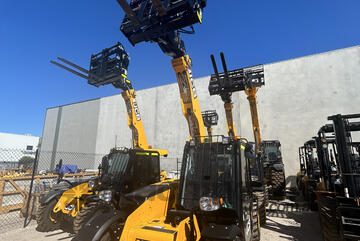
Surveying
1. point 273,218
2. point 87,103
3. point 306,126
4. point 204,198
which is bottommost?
point 273,218

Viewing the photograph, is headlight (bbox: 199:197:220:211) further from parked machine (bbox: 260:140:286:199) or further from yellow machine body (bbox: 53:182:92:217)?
parked machine (bbox: 260:140:286:199)

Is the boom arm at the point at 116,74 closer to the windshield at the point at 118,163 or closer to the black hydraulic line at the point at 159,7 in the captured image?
the windshield at the point at 118,163

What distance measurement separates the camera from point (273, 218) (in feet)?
24.7

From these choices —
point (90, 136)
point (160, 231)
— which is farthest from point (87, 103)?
point (160, 231)

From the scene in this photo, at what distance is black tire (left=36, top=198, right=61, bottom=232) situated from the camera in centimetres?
584

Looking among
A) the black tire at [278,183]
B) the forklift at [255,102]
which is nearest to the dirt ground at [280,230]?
the forklift at [255,102]

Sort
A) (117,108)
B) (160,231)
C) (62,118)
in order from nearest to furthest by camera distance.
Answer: (160,231) → (117,108) → (62,118)

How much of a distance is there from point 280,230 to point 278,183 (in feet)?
16.3

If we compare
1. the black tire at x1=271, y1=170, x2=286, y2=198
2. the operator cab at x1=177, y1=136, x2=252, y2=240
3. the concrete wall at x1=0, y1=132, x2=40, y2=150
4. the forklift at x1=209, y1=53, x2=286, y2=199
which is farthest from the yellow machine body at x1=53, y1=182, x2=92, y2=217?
the concrete wall at x1=0, y1=132, x2=40, y2=150

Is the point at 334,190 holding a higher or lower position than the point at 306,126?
lower

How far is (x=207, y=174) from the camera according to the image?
3461 millimetres

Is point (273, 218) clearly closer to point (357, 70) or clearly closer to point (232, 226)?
point (232, 226)

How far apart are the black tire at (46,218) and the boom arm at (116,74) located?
473 cm

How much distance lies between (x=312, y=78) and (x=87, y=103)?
26883mm
